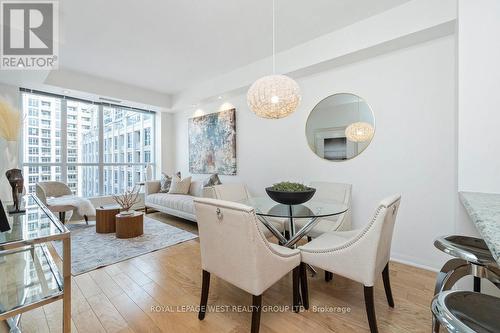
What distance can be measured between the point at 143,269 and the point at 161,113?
170 inches

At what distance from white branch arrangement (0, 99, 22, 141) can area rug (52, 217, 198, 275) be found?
56.3 inches

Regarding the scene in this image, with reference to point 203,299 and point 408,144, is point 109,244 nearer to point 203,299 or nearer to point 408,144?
point 203,299

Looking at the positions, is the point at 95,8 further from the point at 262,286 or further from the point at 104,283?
the point at 262,286

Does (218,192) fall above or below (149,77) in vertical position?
below

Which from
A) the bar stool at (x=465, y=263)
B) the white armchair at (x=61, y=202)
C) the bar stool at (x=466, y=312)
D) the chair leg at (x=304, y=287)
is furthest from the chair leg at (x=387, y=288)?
the white armchair at (x=61, y=202)

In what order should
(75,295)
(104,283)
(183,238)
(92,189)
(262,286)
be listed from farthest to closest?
(92,189)
(183,238)
(104,283)
(75,295)
(262,286)

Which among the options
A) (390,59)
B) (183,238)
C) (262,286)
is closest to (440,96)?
(390,59)

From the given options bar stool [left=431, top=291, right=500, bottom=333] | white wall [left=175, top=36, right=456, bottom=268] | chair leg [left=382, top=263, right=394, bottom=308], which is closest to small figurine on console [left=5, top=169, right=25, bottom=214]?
bar stool [left=431, top=291, right=500, bottom=333]

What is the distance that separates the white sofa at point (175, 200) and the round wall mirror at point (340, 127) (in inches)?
69.8

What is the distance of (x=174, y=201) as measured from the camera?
4.02 meters

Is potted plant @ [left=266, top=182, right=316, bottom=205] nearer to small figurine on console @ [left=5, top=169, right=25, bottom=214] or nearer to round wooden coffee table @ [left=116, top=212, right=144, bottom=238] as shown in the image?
small figurine on console @ [left=5, top=169, right=25, bottom=214]

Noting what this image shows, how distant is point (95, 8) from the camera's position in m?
2.29

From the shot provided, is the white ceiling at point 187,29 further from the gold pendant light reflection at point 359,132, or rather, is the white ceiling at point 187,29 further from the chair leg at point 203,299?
the chair leg at point 203,299

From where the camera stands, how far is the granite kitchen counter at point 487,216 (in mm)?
694
